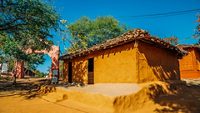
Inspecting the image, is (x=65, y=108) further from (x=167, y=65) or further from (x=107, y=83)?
(x=167, y=65)

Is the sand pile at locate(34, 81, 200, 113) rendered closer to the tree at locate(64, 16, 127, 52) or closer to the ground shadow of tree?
the ground shadow of tree

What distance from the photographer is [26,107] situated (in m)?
11.9

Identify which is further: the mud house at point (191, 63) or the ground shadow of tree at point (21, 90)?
Answer: the mud house at point (191, 63)

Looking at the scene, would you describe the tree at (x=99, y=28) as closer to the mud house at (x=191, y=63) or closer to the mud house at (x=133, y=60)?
the mud house at (x=191, y=63)

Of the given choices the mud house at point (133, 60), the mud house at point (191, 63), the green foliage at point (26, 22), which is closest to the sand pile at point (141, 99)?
the mud house at point (133, 60)

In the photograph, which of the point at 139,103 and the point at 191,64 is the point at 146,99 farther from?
the point at 191,64

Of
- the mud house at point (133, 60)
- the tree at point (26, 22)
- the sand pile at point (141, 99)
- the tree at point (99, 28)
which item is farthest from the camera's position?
the tree at point (99, 28)

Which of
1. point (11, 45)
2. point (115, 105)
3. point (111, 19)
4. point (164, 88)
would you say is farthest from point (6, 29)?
point (111, 19)

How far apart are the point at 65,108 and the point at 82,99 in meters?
1.31

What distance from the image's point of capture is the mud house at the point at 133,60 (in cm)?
1309

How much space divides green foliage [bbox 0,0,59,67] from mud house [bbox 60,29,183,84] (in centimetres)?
350

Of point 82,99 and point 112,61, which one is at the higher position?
point 112,61

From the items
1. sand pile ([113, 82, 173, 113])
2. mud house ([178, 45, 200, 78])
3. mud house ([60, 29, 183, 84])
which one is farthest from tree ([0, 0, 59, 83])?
mud house ([178, 45, 200, 78])

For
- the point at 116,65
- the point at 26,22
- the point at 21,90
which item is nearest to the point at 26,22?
the point at 26,22
